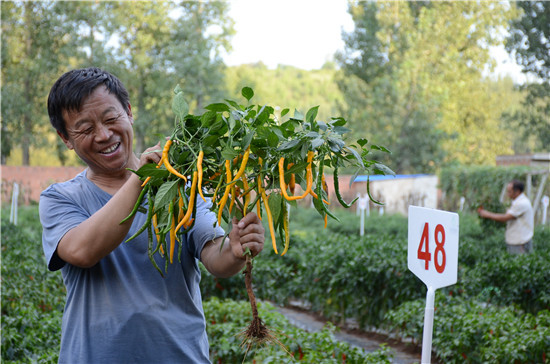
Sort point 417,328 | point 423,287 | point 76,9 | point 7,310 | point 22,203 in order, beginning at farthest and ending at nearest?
point 76,9
point 22,203
point 423,287
point 417,328
point 7,310

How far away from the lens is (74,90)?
183cm

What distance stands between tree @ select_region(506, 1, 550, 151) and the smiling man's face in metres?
13.2

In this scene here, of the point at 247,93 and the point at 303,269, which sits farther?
the point at 303,269

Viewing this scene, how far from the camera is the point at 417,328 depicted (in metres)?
5.45

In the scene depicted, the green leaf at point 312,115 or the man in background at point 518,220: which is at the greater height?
the green leaf at point 312,115

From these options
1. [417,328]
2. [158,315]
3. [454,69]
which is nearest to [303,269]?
[417,328]

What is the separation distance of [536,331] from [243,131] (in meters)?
3.30

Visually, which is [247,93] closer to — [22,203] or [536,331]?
[536,331]

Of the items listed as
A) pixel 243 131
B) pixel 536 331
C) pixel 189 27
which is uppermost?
pixel 189 27

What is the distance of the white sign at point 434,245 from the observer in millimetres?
2436

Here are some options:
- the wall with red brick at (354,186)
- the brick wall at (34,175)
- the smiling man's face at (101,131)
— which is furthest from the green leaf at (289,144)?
the brick wall at (34,175)

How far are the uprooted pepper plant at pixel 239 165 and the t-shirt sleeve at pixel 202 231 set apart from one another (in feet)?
0.42

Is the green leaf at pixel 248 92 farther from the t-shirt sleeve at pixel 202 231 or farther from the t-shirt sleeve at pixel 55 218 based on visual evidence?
the t-shirt sleeve at pixel 55 218

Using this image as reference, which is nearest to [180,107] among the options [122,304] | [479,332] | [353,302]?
[122,304]
